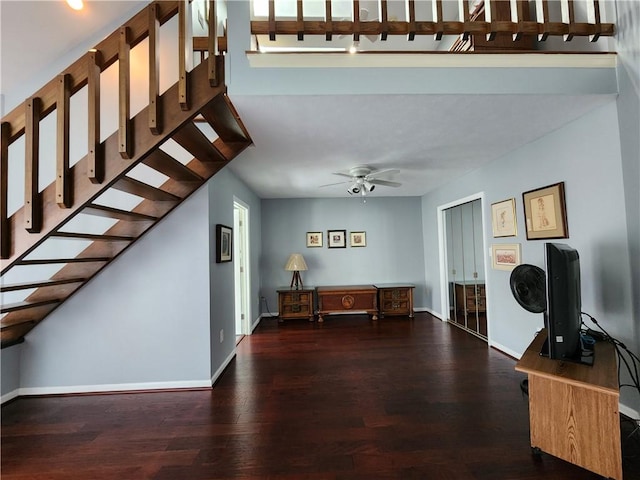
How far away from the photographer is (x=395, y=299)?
572 cm

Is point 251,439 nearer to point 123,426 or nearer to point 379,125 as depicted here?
point 123,426

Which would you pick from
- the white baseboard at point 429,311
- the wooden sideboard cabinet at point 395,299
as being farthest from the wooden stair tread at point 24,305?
the white baseboard at point 429,311

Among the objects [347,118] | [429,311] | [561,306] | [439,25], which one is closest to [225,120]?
[347,118]

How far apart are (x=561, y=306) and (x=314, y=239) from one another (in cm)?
456

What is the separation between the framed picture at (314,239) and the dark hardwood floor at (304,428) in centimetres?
287

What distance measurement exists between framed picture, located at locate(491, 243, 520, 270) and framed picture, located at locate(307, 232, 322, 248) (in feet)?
10.4

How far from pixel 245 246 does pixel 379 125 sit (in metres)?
3.04

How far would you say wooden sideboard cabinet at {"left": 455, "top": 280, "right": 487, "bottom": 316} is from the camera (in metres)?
4.20

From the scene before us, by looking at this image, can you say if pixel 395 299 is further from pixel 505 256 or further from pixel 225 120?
pixel 225 120

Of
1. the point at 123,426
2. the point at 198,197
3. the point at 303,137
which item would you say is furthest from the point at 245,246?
the point at 123,426

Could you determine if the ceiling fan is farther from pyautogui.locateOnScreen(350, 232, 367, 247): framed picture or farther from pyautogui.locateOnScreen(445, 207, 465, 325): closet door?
pyautogui.locateOnScreen(350, 232, 367, 247): framed picture

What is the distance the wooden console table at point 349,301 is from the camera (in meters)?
5.59

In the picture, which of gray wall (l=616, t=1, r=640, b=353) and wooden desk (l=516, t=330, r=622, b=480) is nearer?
wooden desk (l=516, t=330, r=622, b=480)

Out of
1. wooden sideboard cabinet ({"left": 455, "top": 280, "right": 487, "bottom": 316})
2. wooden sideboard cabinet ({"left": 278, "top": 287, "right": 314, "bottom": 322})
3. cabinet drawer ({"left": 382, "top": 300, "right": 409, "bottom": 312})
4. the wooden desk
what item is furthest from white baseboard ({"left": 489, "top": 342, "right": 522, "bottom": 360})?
wooden sideboard cabinet ({"left": 278, "top": 287, "right": 314, "bottom": 322})
